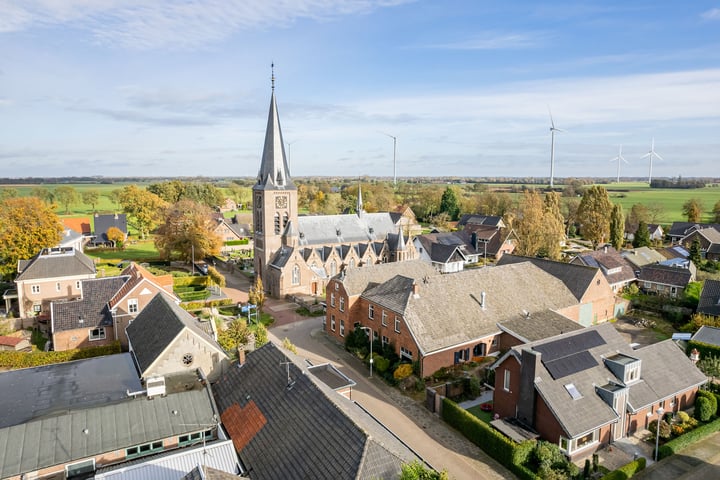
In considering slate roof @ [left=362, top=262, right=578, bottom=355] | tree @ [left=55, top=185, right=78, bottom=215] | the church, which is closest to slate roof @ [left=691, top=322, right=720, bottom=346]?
slate roof @ [left=362, top=262, right=578, bottom=355]

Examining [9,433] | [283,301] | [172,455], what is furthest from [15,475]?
[283,301]

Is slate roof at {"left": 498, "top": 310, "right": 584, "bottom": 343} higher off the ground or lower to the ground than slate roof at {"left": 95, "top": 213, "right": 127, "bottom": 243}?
lower

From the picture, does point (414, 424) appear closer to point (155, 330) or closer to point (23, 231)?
point (155, 330)

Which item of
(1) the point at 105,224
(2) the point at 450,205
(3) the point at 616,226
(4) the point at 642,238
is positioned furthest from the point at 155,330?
(2) the point at 450,205

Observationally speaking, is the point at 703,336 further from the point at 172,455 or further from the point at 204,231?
the point at 204,231

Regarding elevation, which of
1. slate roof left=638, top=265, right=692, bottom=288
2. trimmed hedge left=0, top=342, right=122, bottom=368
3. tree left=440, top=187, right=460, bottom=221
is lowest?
trimmed hedge left=0, top=342, right=122, bottom=368

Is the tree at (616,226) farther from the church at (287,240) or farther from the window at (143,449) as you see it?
the window at (143,449)

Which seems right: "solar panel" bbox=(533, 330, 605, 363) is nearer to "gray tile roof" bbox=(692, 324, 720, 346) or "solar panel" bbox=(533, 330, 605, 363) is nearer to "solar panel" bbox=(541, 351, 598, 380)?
"solar panel" bbox=(541, 351, 598, 380)

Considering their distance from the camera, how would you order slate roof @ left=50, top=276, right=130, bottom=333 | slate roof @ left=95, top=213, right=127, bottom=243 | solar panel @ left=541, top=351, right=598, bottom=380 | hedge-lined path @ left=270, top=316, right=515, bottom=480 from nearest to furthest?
hedge-lined path @ left=270, top=316, right=515, bottom=480, solar panel @ left=541, top=351, right=598, bottom=380, slate roof @ left=50, top=276, right=130, bottom=333, slate roof @ left=95, top=213, right=127, bottom=243
